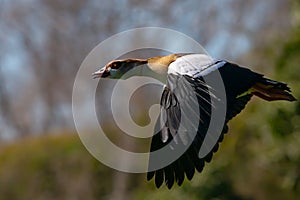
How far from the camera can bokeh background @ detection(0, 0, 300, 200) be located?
10695mm

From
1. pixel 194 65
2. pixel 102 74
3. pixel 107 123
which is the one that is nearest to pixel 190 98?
pixel 194 65

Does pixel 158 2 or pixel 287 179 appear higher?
pixel 158 2

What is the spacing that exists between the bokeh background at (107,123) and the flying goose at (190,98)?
440cm

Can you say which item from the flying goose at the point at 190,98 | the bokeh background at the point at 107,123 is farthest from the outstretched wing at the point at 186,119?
the bokeh background at the point at 107,123

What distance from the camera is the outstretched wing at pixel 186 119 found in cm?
541

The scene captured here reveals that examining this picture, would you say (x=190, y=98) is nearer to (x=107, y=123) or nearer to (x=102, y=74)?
(x=102, y=74)

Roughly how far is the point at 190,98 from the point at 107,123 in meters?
7.80

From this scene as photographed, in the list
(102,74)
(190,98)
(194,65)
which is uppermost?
(102,74)

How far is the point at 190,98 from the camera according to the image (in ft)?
17.9

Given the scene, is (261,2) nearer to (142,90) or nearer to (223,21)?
(223,21)

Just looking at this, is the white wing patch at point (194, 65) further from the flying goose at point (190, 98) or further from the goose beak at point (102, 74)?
the goose beak at point (102, 74)

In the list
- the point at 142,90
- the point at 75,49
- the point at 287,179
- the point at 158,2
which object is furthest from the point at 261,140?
the point at 75,49

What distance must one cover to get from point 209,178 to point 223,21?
194 inches

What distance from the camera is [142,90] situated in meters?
12.4
